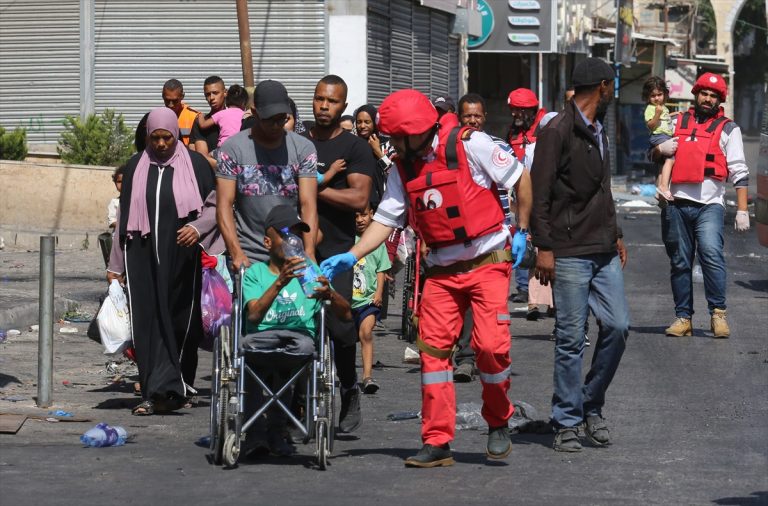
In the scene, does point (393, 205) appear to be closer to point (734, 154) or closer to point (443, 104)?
point (443, 104)

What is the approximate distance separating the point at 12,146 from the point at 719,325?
1208 cm

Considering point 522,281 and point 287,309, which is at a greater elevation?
point 287,309

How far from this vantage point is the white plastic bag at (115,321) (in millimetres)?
9211

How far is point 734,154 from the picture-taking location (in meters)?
12.7

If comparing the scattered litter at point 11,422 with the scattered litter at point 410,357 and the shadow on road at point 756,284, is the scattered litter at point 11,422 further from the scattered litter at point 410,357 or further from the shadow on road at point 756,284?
the shadow on road at point 756,284

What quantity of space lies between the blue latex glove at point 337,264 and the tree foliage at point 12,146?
14.8 meters

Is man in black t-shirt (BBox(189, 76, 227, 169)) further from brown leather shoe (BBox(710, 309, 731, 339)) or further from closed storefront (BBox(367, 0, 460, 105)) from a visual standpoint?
closed storefront (BBox(367, 0, 460, 105))

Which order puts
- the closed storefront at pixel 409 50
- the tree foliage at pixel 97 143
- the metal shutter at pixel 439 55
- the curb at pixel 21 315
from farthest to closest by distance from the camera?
1. the metal shutter at pixel 439 55
2. the closed storefront at pixel 409 50
3. the tree foliage at pixel 97 143
4. the curb at pixel 21 315

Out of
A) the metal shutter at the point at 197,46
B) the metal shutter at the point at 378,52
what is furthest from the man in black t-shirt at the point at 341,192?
the metal shutter at the point at 378,52

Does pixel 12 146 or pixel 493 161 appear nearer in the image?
pixel 493 161

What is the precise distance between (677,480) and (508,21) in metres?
33.9

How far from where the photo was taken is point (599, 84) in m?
8.14

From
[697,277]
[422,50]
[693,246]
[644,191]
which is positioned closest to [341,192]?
[693,246]

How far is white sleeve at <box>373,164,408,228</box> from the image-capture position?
7.75 meters
